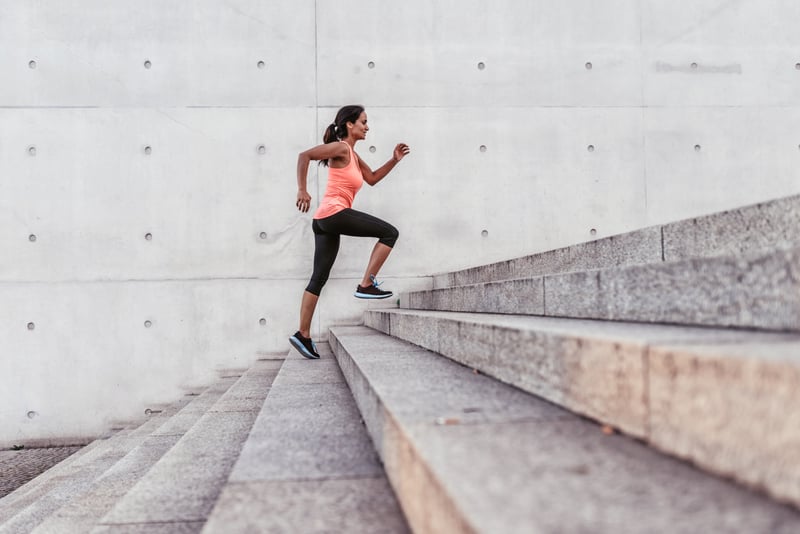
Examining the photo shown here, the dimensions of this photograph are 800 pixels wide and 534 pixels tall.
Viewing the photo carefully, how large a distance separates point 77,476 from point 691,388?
11.3 ft

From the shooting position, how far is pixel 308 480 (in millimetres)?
1457

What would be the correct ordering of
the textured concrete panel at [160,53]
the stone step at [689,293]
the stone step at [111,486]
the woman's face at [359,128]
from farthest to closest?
the textured concrete panel at [160,53], the woman's face at [359,128], the stone step at [111,486], the stone step at [689,293]

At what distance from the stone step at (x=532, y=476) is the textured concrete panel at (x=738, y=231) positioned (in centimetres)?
92

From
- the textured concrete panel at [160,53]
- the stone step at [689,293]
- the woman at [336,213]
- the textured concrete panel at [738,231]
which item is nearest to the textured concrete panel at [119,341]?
the woman at [336,213]

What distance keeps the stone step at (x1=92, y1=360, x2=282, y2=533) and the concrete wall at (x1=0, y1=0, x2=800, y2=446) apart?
9.20 feet

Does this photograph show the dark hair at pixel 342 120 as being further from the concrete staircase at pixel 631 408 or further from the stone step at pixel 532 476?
the stone step at pixel 532 476

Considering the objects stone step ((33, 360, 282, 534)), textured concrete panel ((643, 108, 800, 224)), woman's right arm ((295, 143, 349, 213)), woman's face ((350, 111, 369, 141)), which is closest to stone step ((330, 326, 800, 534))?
stone step ((33, 360, 282, 534))

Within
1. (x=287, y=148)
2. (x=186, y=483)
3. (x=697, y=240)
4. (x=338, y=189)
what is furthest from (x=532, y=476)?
(x=287, y=148)

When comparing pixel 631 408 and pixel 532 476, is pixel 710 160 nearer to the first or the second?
pixel 631 408

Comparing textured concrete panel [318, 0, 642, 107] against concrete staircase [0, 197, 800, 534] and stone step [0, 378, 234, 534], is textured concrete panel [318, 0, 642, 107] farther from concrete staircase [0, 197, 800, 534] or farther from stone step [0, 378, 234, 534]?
concrete staircase [0, 197, 800, 534]

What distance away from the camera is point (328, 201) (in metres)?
3.87

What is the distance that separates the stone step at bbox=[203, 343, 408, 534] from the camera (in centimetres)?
122

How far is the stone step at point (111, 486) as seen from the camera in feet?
6.77

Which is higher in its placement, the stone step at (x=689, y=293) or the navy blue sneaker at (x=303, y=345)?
the stone step at (x=689, y=293)
